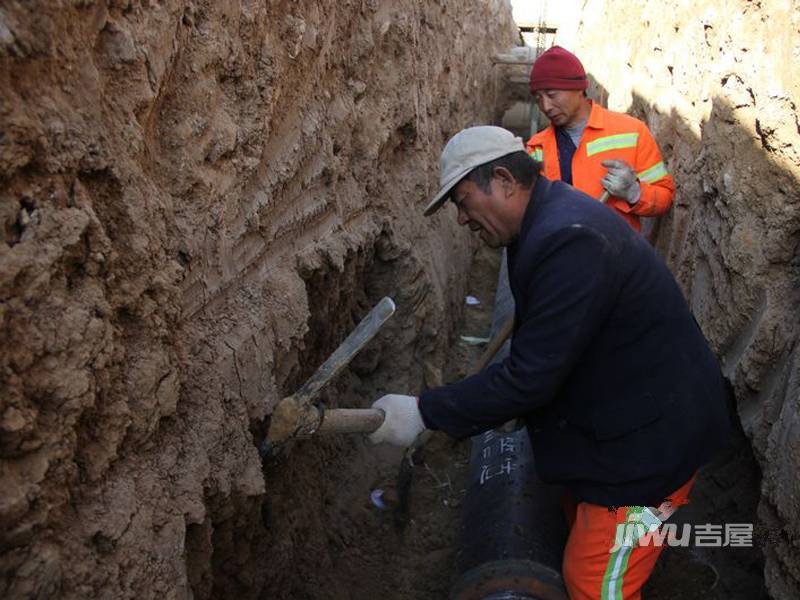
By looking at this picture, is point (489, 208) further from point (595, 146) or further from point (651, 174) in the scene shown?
point (651, 174)

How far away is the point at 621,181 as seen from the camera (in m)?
3.66

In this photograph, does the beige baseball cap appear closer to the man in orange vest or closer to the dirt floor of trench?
the dirt floor of trench

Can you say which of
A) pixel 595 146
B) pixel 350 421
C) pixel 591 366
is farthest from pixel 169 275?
pixel 595 146

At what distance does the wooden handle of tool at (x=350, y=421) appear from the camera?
236cm

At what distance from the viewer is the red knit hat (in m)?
3.80

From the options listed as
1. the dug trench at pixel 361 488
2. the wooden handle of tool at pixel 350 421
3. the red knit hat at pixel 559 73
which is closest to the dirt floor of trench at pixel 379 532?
the dug trench at pixel 361 488

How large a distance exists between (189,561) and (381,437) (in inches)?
30.0

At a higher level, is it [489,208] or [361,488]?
[489,208]

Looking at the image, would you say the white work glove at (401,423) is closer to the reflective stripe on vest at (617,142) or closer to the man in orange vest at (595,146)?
the man in orange vest at (595,146)

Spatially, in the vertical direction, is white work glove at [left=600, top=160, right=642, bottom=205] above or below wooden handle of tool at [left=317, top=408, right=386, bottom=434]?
above

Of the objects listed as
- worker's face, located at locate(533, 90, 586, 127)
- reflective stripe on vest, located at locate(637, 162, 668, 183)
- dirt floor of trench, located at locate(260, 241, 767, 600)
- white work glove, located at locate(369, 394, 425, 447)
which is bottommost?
dirt floor of trench, located at locate(260, 241, 767, 600)

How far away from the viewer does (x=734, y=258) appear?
312cm

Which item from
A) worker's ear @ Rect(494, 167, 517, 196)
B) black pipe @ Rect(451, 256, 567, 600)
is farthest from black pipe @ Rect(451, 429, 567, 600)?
worker's ear @ Rect(494, 167, 517, 196)

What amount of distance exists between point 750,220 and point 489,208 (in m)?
1.49
